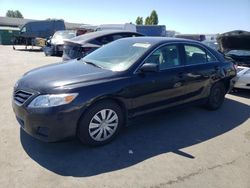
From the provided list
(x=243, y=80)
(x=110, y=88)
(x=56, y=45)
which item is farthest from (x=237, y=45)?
(x=56, y=45)

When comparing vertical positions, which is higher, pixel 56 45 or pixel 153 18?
→ pixel 153 18

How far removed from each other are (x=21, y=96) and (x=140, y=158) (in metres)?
1.92

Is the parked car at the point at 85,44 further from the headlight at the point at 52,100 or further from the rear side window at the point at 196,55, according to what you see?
the headlight at the point at 52,100

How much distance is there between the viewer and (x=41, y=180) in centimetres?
304

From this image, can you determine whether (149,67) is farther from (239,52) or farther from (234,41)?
(234,41)

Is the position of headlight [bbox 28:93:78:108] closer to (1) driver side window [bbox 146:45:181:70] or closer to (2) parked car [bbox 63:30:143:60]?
(1) driver side window [bbox 146:45:181:70]

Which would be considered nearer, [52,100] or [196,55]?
[52,100]

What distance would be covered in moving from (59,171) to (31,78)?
1525 millimetres

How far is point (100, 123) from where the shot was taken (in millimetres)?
3797

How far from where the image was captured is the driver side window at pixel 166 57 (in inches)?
174

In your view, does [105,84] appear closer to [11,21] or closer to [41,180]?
[41,180]

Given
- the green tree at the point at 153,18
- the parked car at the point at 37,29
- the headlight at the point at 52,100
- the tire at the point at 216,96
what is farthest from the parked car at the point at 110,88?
the green tree at the point at 153,18

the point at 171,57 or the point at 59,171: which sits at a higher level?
the point at 171,57

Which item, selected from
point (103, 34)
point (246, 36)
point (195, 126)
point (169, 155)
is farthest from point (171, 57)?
point (246, 36)
